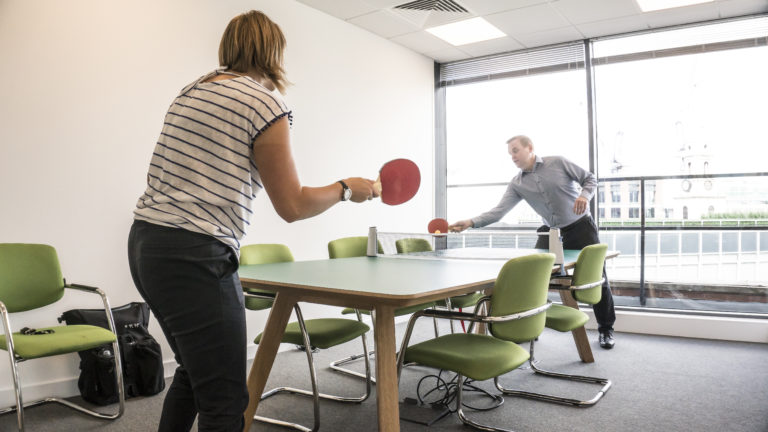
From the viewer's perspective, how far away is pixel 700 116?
5.18 meters

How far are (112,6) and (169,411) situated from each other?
3.00 meters

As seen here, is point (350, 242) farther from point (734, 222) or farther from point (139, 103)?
point (734, 222)

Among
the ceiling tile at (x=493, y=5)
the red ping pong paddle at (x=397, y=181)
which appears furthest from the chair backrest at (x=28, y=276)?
the ceiling tile at (x=493, y=5)

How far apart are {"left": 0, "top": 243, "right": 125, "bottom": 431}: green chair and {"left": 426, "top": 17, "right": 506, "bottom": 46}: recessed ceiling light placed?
391 centimetres

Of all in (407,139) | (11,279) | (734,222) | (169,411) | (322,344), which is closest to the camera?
(169,411)

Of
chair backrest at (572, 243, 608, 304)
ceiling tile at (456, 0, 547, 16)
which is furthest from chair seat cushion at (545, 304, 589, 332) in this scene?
ceiling tile at (456, 0, 547, 16)

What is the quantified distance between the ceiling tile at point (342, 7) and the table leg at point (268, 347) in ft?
10.3

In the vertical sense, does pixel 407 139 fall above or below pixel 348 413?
above

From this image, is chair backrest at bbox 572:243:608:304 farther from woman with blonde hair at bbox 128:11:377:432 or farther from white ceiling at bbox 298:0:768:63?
white ceiling at bbox 298:0:768:63

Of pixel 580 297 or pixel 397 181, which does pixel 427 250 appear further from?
pixel 397 181

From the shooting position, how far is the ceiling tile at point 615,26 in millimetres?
5152

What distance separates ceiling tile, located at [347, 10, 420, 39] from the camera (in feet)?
16.8

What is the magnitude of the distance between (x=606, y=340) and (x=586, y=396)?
4.62ft

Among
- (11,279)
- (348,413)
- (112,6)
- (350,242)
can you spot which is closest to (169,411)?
(348,413)
